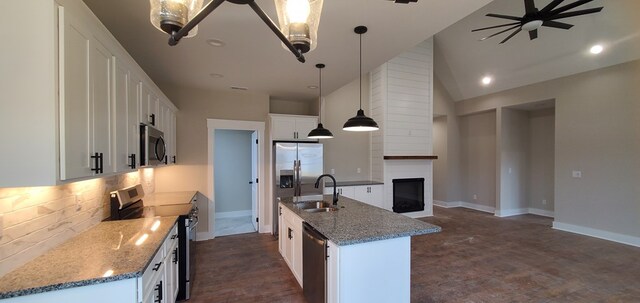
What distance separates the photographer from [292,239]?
→ 9.57 feet

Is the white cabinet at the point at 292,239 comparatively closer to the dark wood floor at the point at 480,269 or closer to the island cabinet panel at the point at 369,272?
the dark wood floor at the point at 480,269

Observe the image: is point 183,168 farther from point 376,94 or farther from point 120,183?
point 376,94

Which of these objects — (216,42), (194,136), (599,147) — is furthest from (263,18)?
(599,147)

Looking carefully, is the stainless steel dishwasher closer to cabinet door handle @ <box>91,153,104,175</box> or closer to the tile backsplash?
cabinet door handle @ <box>91,153,104,175</box>

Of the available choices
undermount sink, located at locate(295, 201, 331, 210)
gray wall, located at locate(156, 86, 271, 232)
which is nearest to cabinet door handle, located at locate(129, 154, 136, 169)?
undermount sink, located at locate(295, 201, 331, 210)

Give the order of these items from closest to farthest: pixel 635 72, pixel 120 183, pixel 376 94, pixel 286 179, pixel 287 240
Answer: pixel 120 183 < pixel 287 240 < pixel 635 72 < pixel 286 179 < pixel 376 94

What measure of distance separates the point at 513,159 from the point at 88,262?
775 centimetres

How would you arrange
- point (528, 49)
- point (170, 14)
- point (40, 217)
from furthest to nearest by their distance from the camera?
1. point (528, 49)
2. point (40, 217)
3. point (170, 14)

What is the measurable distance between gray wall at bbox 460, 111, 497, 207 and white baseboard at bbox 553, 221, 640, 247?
157 cm

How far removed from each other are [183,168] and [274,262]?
2.30 m

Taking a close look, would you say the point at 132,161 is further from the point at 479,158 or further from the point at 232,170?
the point at 479,158

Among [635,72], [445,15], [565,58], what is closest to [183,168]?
[445,15]

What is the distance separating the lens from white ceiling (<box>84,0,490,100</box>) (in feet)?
7.02

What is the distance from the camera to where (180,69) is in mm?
3596
